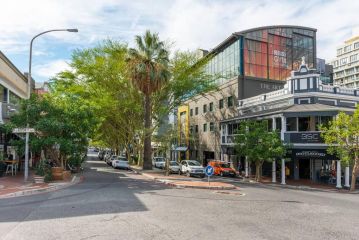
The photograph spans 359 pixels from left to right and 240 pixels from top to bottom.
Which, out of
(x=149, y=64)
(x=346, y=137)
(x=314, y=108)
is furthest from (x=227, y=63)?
(x=346, y=137)

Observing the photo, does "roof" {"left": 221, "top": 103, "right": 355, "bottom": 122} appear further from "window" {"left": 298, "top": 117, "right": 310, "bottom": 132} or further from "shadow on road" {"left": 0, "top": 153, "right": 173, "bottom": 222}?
"shadow on road" {"left": 0, "top": 153, "right": 173, "bottom": 222}

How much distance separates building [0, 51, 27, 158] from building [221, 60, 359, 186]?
2179 cm

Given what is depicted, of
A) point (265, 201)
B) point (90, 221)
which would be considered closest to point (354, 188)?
point (265, 201)

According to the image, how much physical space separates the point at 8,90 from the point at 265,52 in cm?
3241

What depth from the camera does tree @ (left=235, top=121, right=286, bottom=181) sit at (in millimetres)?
29781

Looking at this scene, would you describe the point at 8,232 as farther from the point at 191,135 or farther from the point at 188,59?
the point at 191,135

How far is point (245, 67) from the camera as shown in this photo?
45438mm

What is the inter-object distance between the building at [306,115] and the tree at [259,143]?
6.39 feet

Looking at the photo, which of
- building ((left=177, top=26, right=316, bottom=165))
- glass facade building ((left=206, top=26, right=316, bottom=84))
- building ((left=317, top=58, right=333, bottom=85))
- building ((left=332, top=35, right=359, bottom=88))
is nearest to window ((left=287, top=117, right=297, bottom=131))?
building ((left=177, top=26, right=316, bottom=165))

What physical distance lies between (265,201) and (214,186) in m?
6.04

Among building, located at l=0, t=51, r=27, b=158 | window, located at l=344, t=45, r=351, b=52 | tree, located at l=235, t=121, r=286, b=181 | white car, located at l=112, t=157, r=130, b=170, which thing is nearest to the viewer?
building, located at l=0, t=51, r=27, b=158

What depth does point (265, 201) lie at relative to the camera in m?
15.9

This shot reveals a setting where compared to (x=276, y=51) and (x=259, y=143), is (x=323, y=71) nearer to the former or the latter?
(x=276, y=51)

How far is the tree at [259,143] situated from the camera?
29.8 meters
